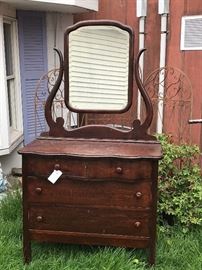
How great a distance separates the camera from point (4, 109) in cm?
352

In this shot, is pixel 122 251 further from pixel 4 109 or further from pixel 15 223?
pixel 4 109

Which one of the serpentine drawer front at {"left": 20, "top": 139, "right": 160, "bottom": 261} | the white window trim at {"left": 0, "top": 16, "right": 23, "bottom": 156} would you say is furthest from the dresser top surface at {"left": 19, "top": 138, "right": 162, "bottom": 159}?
the white window trim at {"left": 0, "top": 16, "right": 23, "bottom": 156}

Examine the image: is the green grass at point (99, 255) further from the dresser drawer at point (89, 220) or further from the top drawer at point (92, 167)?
the top drawer at point (92, 167)

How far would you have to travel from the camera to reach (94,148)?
7.04 ft

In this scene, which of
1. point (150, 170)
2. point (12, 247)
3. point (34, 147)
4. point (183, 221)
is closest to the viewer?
point (150, 170)

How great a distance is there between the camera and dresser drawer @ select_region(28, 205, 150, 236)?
2104 millimetres

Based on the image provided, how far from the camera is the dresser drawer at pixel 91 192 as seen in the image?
81.4 inches

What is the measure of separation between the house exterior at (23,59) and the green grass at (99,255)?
4.50 feet

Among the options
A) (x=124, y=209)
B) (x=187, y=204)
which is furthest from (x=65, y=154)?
(x=187, y=204)

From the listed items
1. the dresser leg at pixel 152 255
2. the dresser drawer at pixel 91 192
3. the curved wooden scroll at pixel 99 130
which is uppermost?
the curved wooden scroll at pixel 99 130

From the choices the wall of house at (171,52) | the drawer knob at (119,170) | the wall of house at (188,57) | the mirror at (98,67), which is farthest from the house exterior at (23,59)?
the drawer knob at (119,170)

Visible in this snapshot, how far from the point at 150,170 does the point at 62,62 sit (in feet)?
2.94

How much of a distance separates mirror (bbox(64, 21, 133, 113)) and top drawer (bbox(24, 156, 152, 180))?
15.8 inches

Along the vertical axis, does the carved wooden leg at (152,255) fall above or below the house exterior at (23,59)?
below
